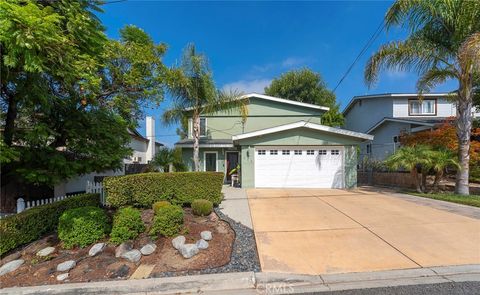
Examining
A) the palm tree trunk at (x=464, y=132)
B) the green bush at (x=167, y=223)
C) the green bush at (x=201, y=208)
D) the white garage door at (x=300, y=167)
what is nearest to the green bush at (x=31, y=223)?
the green bush at (x=167, y=223)

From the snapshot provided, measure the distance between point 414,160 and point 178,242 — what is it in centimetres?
996

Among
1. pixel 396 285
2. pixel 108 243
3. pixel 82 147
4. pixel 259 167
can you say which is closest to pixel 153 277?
pixel 108 243

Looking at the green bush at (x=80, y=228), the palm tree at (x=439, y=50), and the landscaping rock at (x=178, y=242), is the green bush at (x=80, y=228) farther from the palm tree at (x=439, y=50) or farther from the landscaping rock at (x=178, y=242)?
the palm tree at (x=439, y=50)

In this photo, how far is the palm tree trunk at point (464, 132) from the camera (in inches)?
374

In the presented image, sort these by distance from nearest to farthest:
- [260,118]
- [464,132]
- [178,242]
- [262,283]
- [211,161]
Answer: [262,283]
[178,242]
[464,132]
[211,161]
[260,118]

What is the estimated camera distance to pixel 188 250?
467 centimetres

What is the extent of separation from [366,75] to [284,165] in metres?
5.57

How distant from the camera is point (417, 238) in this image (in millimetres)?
5184

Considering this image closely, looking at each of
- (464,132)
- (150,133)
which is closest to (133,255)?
(464,132)

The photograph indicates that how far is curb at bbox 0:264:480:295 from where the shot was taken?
11.9ft

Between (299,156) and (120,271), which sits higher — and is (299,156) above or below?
above

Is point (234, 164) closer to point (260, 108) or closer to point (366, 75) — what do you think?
point (260, 108)

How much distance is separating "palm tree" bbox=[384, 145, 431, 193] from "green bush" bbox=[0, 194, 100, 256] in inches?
444

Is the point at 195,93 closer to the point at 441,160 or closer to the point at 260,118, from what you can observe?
the point at 260,118
